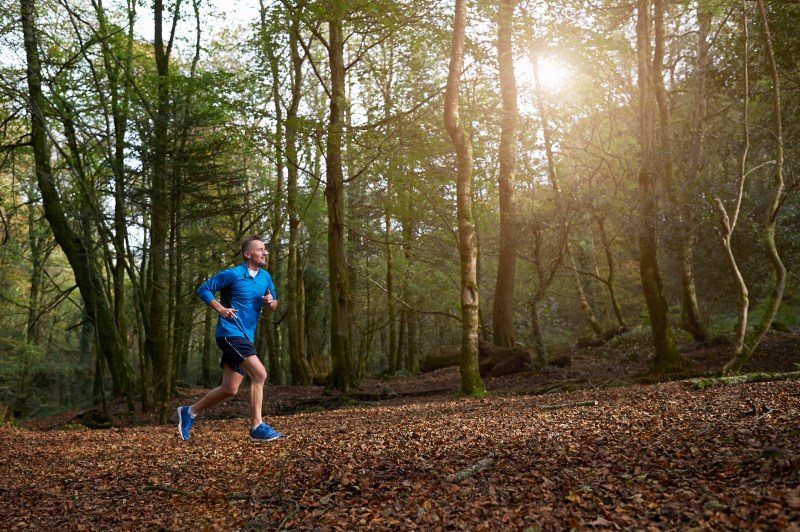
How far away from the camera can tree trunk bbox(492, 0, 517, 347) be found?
14.6 meters

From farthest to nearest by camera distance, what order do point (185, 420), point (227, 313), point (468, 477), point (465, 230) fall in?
point (465, 230) → point (185, 420) → point (227, 313) → point (468, 477)

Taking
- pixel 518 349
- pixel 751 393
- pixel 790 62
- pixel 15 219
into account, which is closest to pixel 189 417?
pixel 751 393

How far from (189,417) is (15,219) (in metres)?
19.7

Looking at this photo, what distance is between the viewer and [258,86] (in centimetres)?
1489

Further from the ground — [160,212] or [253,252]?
[160,212]

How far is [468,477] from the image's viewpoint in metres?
4.21

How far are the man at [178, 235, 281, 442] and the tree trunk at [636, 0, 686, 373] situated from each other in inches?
286

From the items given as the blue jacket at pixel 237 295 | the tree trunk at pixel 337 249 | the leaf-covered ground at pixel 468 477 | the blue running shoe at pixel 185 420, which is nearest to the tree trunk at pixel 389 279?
the tree trunk at pixel 337 249

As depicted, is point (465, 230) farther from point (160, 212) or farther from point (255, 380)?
point (160, 212)

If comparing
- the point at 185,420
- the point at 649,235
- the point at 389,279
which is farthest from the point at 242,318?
the point at 389,279

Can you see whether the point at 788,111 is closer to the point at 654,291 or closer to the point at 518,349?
the point at 654,291

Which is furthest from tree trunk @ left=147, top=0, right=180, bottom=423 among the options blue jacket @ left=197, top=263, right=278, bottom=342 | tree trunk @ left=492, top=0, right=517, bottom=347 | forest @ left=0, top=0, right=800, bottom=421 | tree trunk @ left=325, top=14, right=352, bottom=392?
tree trunk @ left=492, top=0, right=517, bottom=347

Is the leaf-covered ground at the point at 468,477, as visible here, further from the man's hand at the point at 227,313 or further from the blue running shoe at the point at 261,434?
the man's hand at the point at 227,313

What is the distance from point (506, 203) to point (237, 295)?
10.2 metres
